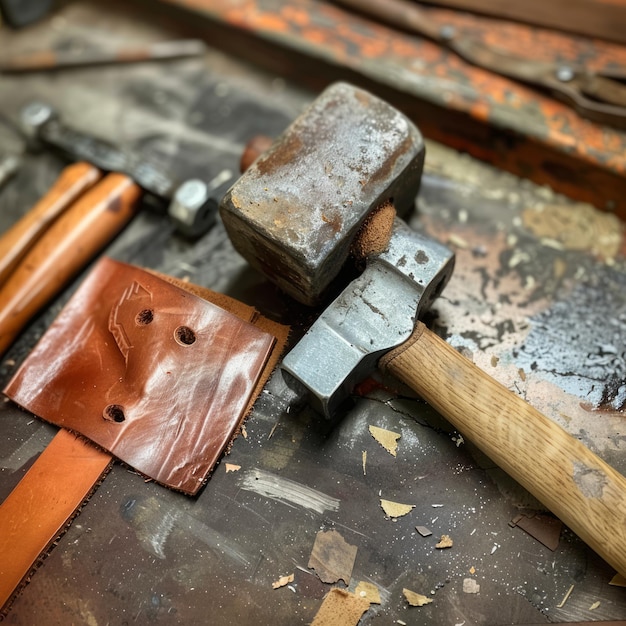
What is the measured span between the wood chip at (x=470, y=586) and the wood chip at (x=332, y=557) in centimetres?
25

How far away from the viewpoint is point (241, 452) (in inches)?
55.1

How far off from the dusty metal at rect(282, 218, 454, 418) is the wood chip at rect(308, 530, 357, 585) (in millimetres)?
289

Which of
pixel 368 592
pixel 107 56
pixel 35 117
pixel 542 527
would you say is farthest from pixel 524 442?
pixel 107 56

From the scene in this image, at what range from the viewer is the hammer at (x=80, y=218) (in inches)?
64.7

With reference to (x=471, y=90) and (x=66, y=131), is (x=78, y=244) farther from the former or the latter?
(x=471, y=90)

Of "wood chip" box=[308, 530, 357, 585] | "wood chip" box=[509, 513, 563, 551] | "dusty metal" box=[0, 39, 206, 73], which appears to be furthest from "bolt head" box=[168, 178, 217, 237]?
"wood chip" box=[509, 513, 563, 551]

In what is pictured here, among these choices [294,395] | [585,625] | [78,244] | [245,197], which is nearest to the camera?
[585,625]

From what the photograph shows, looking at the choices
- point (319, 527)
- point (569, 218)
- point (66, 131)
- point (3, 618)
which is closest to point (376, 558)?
point (319, 527)

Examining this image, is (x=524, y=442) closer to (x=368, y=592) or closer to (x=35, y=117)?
(x=368, y=592)

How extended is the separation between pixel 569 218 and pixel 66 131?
1.70 metres

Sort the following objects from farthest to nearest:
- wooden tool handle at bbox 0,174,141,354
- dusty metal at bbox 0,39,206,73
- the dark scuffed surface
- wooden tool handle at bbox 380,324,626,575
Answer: dusty metal at bbox 0,39,206,73 → wooden tool handle at bbox 0,174,141,354 → the dark scuffed surface → wooden tool handle at bbox 380,324,626,575

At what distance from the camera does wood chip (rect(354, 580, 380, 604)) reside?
1.25m

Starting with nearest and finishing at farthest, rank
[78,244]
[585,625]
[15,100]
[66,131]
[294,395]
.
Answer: [585,625] < [294,395] < [78,244] < [66,131] < [15,100]

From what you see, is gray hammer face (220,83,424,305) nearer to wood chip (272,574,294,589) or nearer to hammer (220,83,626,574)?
hammer (220,83,626,574)
